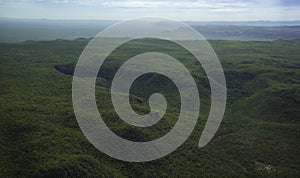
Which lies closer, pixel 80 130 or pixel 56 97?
pixel 80 130

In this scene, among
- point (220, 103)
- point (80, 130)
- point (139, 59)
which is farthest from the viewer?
point (139, 59)

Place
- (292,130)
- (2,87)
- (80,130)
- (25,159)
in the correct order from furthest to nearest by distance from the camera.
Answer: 1. (2,87)
2. (292,130)
3. (80,130)
4. (25,159)

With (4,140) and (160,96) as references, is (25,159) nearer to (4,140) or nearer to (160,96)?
(4,140)

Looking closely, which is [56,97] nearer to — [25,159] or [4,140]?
[4,140]

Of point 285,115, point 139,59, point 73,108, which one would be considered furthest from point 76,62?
point 285,115

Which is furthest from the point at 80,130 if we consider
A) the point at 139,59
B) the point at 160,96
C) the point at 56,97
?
the point at 139,59

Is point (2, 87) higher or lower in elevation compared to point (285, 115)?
higher
